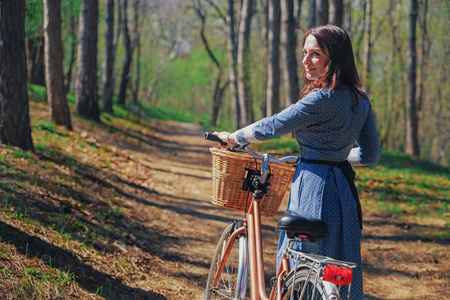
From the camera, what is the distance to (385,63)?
39.2 m

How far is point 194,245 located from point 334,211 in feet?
13.7

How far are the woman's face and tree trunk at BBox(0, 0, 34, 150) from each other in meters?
5.97

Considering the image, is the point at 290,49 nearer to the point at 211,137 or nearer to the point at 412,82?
the point at 412,82

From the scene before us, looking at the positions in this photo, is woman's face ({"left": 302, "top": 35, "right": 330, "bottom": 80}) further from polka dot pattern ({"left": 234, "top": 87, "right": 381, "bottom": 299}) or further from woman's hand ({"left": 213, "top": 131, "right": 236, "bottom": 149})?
woman's hand ({"left": 213, "top": 131, "right": 236, "bottom": 149})

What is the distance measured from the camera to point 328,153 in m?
2.94

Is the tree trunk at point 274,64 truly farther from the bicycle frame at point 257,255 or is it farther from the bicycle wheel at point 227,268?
the bicycle frame at point 257,255

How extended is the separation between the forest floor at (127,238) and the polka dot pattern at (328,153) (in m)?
2.22

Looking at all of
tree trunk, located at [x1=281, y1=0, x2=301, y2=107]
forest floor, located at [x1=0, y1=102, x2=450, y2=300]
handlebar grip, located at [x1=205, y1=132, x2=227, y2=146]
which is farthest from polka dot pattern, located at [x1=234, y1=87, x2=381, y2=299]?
tree trunk, located at [x1=281, y1=0, x2=301, y2=107]

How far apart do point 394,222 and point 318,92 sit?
6673 mm

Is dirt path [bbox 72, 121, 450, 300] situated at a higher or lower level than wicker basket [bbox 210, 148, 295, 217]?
lower

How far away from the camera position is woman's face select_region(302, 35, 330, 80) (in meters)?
2.94

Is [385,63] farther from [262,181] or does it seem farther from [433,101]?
[262,181]

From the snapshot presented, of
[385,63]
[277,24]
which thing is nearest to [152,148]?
[277,24]

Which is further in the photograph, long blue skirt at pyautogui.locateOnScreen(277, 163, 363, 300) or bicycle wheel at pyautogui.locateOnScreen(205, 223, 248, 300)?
bicycle wheel at pyautogui.locateOnScreen(205, 223, 248, 300)
